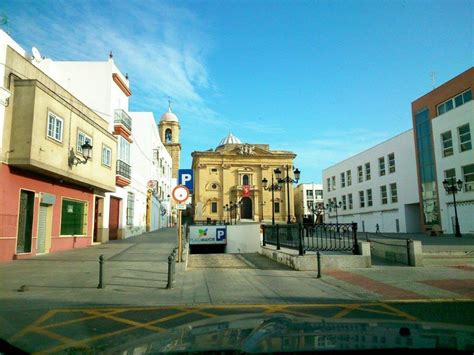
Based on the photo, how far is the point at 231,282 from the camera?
10.7 meters

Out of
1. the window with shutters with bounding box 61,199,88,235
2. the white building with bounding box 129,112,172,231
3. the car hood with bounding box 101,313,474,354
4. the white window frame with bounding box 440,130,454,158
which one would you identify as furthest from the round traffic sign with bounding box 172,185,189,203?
the white window frame with bounding box 440,130,454,158

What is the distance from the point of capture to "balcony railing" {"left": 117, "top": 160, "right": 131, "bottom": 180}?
24078 millimetres

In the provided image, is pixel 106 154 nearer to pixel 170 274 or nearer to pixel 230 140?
pixel 170 274

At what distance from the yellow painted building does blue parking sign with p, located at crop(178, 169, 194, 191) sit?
62072mm

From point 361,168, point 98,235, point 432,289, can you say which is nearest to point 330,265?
point 432,289

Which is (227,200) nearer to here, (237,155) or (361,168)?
(237,155)

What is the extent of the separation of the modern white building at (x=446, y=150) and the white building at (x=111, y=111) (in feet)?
86.8

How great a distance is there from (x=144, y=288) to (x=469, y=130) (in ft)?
105

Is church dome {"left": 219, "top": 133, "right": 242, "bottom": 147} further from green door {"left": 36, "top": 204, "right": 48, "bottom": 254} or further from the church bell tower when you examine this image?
green door {"left": 36, "top": 204, "right": 48, "bottom": 254}

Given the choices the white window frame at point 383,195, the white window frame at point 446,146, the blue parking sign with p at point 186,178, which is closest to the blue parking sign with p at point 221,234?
the blue parking sign with p at point 186,178

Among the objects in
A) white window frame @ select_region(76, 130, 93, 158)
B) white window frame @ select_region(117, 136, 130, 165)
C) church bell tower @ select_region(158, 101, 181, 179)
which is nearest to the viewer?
white window frame @ select_region(76, 130, 93, 158)

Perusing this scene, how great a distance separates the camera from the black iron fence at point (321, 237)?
14.1 m

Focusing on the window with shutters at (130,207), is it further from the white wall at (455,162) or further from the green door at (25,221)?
the white wall at (455,162)

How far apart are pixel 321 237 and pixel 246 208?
6217cm
